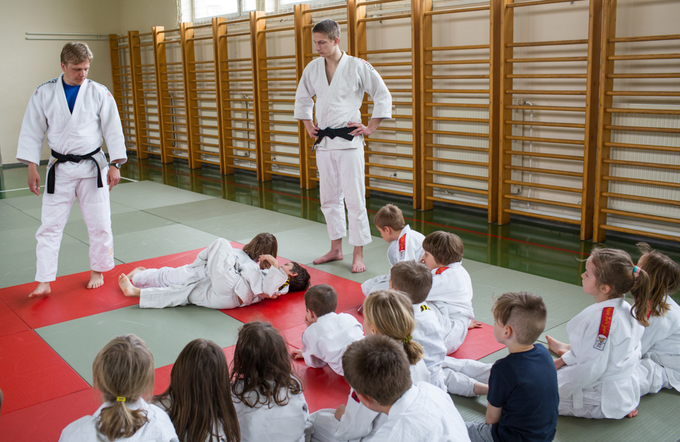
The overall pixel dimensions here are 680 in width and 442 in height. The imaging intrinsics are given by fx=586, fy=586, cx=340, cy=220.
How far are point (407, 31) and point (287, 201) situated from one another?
2472mm

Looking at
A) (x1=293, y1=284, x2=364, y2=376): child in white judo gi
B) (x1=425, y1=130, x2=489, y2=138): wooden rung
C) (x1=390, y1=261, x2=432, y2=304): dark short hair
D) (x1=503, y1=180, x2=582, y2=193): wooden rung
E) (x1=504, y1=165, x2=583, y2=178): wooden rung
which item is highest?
(x1=425, y1=130, x2=489, y2=138): wooden rung

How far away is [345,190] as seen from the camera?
4.60 meters

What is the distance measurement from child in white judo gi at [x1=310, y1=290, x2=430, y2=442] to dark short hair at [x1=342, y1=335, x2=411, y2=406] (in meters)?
0.26

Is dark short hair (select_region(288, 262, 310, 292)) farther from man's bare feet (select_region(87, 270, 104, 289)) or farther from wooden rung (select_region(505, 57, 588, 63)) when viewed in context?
wooden rung (select_region(505, 57, 588, 63))

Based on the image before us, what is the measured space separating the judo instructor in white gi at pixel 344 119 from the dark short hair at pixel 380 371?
9.05 feet

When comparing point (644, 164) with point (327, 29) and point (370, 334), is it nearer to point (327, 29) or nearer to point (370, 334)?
point (327, 29)

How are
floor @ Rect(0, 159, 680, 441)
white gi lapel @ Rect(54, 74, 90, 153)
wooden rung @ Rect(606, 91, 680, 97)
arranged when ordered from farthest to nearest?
wooden rung @ Rect(606, 91, 680, 97)
white gi lapel @ Rect(54, 74, 90, 153)
floor @ Rect(0, 159, 680, 441)

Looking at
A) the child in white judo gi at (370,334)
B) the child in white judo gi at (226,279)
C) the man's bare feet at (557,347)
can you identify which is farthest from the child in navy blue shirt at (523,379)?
the child in white judo gi at (226,279)

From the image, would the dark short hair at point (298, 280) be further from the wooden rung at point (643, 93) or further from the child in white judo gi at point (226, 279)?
the wooden rung at point (643, 93)

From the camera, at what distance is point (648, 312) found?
2.62 metres

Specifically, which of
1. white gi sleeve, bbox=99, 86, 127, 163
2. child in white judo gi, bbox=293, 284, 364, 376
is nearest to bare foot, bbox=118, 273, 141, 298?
white gi sleeve, bbox=99, 86, 127, 163

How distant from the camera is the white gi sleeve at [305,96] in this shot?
467 centimetres

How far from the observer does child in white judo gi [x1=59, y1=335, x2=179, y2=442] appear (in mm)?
1695

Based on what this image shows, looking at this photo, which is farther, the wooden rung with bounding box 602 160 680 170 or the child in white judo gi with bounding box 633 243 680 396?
the wooden rung with bounding box 602 160 680 170
